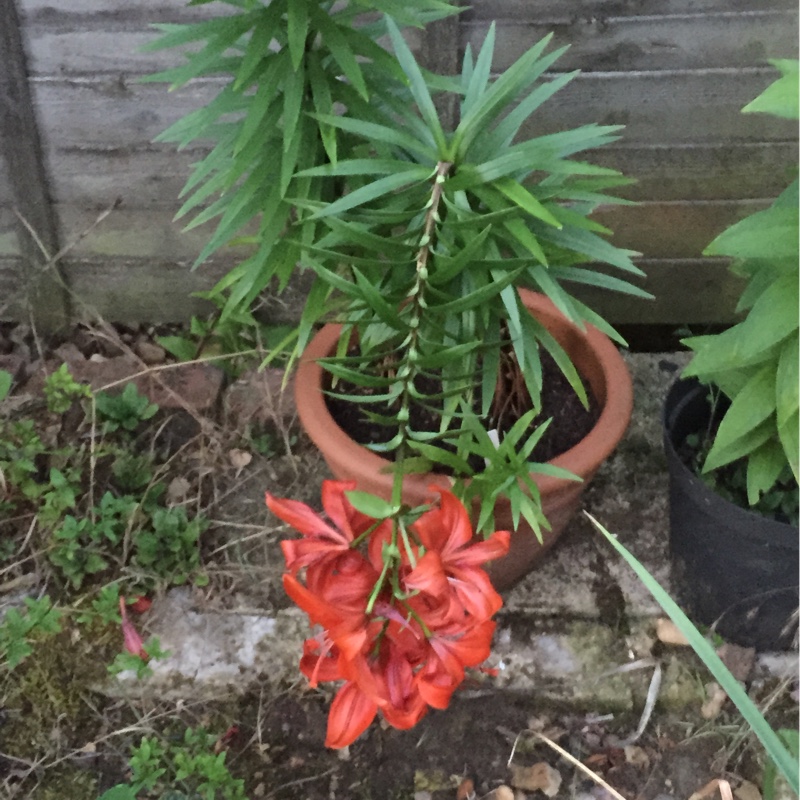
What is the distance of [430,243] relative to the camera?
0.94 m

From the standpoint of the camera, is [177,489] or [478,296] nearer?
[478,296]

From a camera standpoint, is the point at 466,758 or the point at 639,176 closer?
the point at 466,758

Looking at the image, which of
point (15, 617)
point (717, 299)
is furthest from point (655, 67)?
point (15, 617)

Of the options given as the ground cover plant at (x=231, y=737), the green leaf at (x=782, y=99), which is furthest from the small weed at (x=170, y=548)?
the green leaf at (x=782, y=99)

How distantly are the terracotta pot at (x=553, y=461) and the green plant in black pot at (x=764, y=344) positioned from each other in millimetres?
157

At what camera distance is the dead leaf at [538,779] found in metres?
1.21

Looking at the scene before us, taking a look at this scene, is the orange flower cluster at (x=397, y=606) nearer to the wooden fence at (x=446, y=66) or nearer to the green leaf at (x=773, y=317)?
the green leaf at (x=773, y=317)

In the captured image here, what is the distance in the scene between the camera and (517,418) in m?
1.31

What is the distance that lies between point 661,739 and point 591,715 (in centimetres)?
12

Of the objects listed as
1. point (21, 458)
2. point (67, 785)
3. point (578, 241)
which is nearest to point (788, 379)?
point (578, 241)

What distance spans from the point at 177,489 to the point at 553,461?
82cm

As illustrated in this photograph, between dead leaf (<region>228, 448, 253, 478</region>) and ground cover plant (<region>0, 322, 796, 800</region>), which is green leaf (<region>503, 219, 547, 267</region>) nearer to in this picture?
ground cover plant (<region>0, 322, 796, 800</region>)

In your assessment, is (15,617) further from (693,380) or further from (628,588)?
(693,380)

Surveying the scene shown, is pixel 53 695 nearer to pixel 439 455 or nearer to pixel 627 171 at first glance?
pixel 439 455
